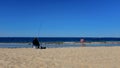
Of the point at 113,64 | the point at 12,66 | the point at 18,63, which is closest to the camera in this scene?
the point at 12,66

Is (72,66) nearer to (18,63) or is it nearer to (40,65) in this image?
(40,65)

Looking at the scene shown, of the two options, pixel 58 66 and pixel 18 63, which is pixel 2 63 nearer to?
pixel 18 63

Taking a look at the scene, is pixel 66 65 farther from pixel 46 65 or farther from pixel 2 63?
pixel 2 63

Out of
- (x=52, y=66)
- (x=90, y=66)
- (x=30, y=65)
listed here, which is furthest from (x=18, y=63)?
(x=90, y=66)

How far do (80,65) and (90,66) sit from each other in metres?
0.49

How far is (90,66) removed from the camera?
40.0 feet

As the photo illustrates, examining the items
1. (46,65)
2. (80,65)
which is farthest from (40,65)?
(80,65)

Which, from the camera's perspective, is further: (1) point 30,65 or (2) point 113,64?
(2) point 113,64

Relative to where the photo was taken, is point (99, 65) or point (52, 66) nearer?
point (52, 66)

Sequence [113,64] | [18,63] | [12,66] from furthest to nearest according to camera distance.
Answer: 1. [113,64]
2. [18,63]
3. [12,66]

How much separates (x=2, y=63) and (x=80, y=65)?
11.9 feet

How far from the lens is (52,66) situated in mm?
11711

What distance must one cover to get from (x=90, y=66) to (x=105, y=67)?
707mm

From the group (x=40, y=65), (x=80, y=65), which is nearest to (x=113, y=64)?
(x=80, y=65)
